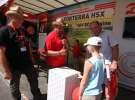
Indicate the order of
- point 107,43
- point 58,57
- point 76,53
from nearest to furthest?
point 107,43 < point 58,57 < point 76,53

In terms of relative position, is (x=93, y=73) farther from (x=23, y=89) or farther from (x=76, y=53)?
(x=76, y=53)

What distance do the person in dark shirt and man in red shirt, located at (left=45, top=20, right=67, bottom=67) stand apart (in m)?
0.41

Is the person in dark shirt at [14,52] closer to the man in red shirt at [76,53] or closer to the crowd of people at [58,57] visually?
the crowd of people at [58,57]

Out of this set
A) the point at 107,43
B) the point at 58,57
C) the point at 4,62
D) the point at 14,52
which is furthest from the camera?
the point at 58,57

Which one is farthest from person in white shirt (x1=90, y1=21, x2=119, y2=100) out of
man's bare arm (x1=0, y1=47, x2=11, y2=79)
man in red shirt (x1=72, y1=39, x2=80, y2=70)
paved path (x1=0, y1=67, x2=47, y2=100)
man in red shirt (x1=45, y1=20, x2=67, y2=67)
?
man in red shirt (x1=72, y1=39, x2=80, y2=70)

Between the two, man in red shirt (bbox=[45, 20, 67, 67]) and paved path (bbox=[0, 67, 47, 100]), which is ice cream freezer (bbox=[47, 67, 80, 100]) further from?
paved path (bbox=[0, 67, 47, 100])

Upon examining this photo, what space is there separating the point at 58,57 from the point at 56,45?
23 centimetres

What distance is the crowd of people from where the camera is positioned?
341 cm

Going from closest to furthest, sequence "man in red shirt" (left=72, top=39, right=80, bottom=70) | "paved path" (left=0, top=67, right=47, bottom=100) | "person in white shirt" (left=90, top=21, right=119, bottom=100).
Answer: "person in white shirt" (left=90, top=21, right=119, bottom=100) → "paved path" (left=0, top=67, right=47, bottom=100) → "man in red shirt" (left=72, top=39, right=80, bottom=70)

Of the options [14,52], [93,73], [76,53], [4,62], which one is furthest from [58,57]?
[76,53]

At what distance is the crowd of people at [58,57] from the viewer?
3.41 meters

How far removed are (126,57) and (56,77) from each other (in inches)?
140

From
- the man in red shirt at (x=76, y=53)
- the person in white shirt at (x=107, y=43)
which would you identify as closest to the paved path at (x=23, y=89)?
the person in white shirt at (x=107, y=43)

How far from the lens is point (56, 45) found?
4.55 meters
